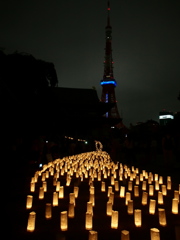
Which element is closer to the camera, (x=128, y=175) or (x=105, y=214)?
(x=105, y=214)

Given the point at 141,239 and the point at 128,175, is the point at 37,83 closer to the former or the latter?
the point at 128,175

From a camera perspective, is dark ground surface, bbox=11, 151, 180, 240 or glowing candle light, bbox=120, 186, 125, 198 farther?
glowing candle light, bbox=120, 186, 125, 198

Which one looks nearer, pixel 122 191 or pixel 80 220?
pixel 80 220

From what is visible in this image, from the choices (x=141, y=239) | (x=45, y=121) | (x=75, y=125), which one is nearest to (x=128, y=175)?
(x=141, y=239)

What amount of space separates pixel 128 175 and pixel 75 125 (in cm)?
1811

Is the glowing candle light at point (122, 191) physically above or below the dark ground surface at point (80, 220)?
above

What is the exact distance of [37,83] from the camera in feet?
35.2

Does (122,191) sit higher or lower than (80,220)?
higher

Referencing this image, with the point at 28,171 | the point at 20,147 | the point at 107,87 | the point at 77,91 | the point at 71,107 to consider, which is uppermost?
the point at 107,87

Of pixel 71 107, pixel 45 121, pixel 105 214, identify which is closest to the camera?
pixel 105 214

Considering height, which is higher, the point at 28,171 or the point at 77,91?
the point at 77,91

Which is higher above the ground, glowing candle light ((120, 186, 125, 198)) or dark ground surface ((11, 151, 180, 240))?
glowing candle light ((120, 186, 125, 198))

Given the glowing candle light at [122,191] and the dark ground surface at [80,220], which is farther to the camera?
the glowing candle light at [122,191]

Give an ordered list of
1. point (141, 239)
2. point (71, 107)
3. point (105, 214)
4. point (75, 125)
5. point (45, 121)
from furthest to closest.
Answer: point (71, 107) → point (75, 125) → point (45, 121) → point (105, 214) → point (141, 239)
